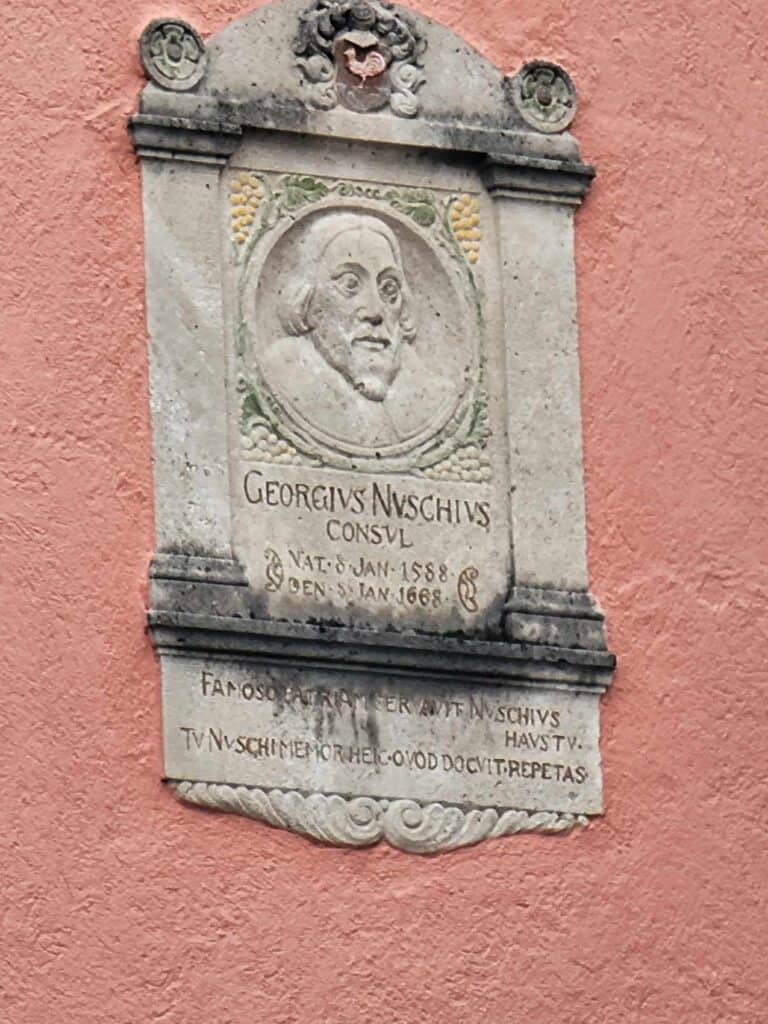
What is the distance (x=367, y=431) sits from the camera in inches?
685

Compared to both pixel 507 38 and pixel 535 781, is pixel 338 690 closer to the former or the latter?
pixel 535 781

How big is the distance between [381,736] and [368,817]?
25cm

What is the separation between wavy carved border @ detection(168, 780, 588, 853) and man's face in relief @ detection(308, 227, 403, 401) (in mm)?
1311

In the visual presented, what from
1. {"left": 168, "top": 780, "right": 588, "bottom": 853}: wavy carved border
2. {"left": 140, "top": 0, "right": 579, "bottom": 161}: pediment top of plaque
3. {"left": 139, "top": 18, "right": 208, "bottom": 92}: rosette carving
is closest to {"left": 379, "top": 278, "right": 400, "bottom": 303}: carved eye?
{"left": 140, "top": 0, "right": 579, "bottom": 161}: pediment top of plaque

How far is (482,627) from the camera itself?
17297 mm

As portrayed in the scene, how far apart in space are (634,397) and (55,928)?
266cm

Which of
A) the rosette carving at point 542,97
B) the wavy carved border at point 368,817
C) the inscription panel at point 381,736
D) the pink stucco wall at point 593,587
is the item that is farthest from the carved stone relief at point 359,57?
the wavy carved border at point 368,817

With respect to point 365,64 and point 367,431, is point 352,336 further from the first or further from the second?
point 365,64

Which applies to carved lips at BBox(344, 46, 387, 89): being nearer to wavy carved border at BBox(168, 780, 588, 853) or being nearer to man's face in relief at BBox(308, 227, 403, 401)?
man's face in relief at BBox(308, 227, 403, 401)

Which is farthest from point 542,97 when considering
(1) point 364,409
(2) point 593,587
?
(2) point 593,587

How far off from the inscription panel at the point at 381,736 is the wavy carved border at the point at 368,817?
3cm

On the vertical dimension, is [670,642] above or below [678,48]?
below

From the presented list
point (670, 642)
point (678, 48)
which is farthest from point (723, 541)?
point (678, 48)

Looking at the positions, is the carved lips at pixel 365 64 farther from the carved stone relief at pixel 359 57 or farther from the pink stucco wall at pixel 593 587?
the pink stucco wall at pixel 593 587
